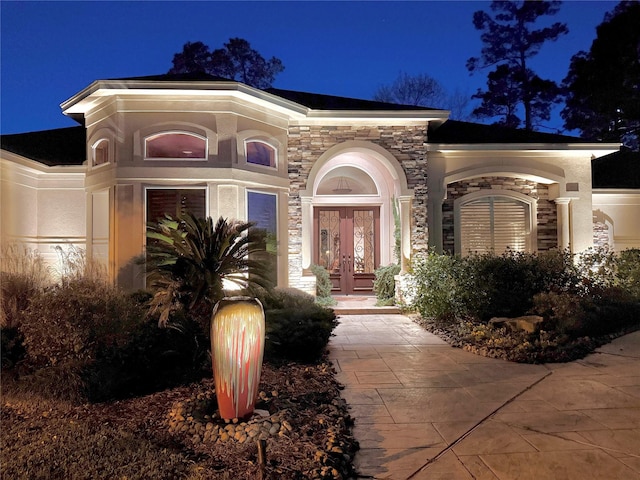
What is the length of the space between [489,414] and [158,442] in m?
2.83

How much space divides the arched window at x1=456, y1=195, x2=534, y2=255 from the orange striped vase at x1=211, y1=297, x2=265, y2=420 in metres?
9.56

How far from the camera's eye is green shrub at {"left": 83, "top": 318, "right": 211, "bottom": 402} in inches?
180

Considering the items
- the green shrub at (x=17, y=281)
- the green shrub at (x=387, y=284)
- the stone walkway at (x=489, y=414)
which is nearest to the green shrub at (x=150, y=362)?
the green shrub at (x=17, y=281)

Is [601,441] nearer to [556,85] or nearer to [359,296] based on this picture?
[359,296]

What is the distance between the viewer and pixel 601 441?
3.59 meters

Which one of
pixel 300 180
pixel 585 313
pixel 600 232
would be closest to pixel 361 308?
pixel 300 180

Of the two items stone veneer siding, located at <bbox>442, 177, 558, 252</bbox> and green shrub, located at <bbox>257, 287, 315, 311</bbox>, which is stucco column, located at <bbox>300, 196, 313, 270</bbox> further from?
stone veneer siding, located at <bbox>442, 177, 558, 252</bbox>

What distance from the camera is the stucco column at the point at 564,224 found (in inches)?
473

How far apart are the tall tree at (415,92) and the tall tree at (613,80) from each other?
24.7 ft

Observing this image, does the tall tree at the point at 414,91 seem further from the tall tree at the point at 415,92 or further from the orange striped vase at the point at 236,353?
the orange striped vase at the point at 236,353

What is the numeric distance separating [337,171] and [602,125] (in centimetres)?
1769

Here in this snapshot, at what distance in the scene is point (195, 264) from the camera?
565 centimetres

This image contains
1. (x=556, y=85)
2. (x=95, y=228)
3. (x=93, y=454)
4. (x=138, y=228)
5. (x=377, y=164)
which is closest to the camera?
(x=93, y=454)

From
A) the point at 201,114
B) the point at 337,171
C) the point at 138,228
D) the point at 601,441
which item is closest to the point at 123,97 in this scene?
the point at 201,114
